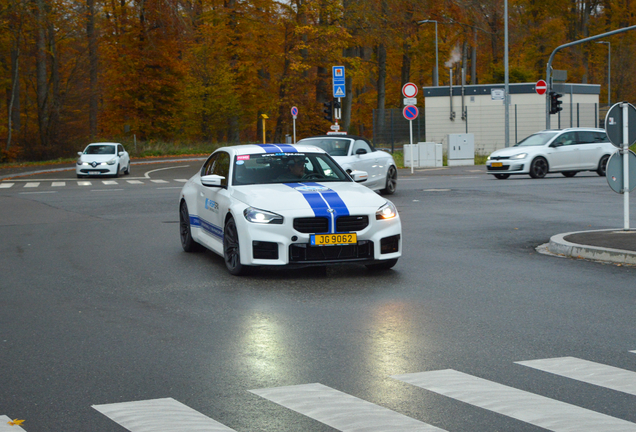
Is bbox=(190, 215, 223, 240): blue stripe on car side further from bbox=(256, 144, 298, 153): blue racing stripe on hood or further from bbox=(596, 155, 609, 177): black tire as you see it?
bbox=(596, 155, 609, 177): black tire

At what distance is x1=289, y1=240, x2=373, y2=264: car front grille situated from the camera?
9156 millimetres

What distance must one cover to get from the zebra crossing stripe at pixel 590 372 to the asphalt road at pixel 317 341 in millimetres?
13

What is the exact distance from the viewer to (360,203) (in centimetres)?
948

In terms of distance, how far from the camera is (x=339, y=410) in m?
4.81

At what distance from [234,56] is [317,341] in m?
58.3

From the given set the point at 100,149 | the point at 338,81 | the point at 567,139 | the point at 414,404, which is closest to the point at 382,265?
the point at 414,404

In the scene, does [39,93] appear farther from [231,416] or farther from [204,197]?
[231,416]

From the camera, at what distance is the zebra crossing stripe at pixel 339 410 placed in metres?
4.53

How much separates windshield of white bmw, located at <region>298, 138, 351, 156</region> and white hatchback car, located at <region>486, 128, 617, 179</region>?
812cm

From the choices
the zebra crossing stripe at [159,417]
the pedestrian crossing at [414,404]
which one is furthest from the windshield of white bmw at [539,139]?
the zebra crossing stripe at [159,417]

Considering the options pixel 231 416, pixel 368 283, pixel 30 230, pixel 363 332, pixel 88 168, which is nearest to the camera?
pixel 231 416

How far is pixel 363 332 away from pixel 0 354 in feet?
8.88

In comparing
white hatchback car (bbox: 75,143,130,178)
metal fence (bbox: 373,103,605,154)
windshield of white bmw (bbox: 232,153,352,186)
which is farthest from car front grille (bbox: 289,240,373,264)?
metal fence (bbox: 373,103,605,154)

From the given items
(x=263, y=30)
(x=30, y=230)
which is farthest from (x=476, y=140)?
(x=30, y=230)
